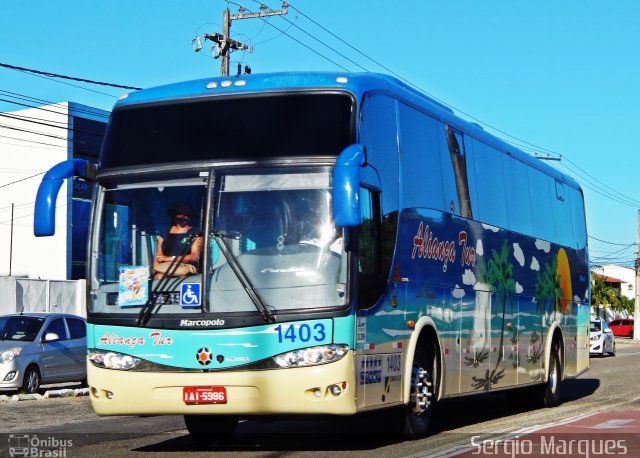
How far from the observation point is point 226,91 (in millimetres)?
10836

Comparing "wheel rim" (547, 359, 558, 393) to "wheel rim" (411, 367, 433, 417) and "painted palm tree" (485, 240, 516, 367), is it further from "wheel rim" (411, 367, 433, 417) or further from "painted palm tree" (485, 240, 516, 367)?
"wheel rim" (411, 367, 433, 417)

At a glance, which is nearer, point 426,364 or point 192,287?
point 192,287

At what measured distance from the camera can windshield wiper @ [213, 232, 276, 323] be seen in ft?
32.4

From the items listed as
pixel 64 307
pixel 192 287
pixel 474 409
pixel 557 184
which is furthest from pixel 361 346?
pixel 64 307

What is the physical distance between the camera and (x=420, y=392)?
1175 cm

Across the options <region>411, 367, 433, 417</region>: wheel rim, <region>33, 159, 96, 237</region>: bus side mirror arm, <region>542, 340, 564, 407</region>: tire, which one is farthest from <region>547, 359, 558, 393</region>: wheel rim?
A: <region>33, 159, 96, 237</region>: bus side mirror arm

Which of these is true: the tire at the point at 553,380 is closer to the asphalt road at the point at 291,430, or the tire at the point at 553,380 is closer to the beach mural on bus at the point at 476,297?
the asphalt road at the point at 291,430

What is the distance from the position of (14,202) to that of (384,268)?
180 ft

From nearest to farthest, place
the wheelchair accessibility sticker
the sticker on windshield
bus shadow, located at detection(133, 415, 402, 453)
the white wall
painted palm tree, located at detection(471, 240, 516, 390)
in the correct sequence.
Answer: the wheelchair accessibility sticker
the sticker on windshield
bus shadow, located at detection(133, 415, 402, 453)
painted palm tree, located at detection(471, 240, 516, 390)
the white wall

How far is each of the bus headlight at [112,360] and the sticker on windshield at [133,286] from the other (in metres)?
0.48

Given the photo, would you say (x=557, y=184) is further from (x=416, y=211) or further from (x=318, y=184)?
(x=318, y=184)

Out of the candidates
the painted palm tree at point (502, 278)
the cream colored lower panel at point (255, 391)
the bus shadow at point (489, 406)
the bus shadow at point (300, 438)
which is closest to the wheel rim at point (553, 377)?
the bus shadow at point (489, 406)

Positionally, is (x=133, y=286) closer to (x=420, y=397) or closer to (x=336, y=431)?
(x=420, y=397)

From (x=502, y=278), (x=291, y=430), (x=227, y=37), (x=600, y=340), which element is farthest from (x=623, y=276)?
(x=291, y=430)
